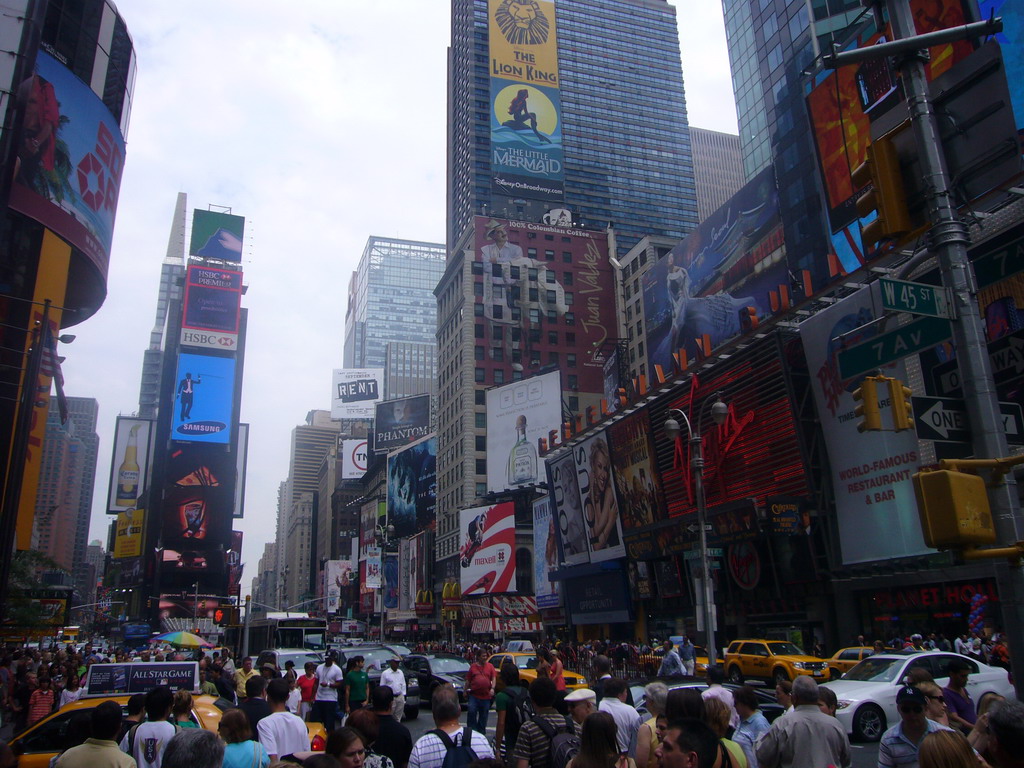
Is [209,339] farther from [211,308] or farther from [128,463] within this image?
[128,463]

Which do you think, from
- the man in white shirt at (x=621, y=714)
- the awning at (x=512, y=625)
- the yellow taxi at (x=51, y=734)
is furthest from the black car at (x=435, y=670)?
the awning at (x=512, y=625)

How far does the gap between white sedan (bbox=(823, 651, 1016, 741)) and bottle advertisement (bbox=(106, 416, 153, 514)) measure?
12995 centimetres

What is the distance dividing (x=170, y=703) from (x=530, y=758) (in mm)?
3868

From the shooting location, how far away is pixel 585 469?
48594 mm

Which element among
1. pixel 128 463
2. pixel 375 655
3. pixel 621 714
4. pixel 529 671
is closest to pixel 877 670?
pixel 529 671

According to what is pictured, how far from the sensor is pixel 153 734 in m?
7.79

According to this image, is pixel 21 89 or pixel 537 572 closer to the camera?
pixel 21 89

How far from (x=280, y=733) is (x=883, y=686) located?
37.4 ft

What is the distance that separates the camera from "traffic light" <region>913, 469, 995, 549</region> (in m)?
5.77

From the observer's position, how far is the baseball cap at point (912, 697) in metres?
6.90

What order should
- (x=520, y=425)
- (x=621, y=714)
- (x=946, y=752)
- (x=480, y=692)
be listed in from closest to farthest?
(x=946, y=752)
(x=621, y=714)
(x=480, y=692)
(x=520, y=425)

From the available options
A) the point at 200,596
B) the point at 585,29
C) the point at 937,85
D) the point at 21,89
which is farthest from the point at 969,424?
the point at 585,29

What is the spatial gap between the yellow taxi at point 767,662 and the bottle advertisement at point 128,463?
121 m

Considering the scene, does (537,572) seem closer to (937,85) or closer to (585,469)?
(585,469)
